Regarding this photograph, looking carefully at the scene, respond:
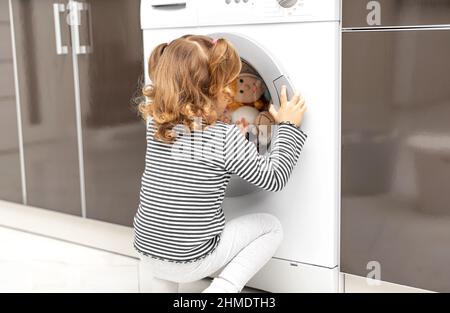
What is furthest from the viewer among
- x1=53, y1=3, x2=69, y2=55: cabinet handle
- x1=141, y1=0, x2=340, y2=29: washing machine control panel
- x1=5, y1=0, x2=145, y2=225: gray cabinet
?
x1=53, y1=3, x2=69, y2=55: cabinet handle

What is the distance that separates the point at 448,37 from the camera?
1372 mm

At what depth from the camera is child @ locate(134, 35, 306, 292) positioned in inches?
57.1

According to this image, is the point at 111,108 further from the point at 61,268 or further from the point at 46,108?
the point at 61,268

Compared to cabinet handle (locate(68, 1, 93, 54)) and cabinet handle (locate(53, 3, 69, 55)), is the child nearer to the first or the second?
cabinet handle (locate(68, 1, 93, 54))

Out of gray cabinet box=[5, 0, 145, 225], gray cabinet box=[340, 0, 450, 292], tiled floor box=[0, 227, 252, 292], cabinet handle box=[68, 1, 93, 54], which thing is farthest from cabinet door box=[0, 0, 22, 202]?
gray cabinet box=[340, 0, 450, 292]

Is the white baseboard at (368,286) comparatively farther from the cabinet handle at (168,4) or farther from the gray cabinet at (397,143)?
the cabinet handle at (168,4)

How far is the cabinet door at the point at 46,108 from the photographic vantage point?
212 cm

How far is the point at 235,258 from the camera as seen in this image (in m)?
1.55

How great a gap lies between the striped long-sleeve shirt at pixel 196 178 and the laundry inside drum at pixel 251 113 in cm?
12

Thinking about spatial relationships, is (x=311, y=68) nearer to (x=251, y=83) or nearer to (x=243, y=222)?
(x=251, y=83)

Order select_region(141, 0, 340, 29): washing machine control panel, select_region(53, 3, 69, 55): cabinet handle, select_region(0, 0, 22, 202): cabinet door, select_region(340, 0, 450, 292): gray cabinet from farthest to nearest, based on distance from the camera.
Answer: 1. select_region(0, 0, 22, 202): cabinet door
2. select_region(53, 3, 69, 55): cabinet handle
3. select_region(141, 0, 340, 29): washing machine control panel
4. select_region(340, 0, 450, 292): gray cabinet

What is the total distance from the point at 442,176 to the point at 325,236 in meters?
0.33

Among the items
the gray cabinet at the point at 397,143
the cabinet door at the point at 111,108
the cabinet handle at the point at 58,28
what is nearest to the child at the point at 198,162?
the gray cabinet at the point at 397,143
